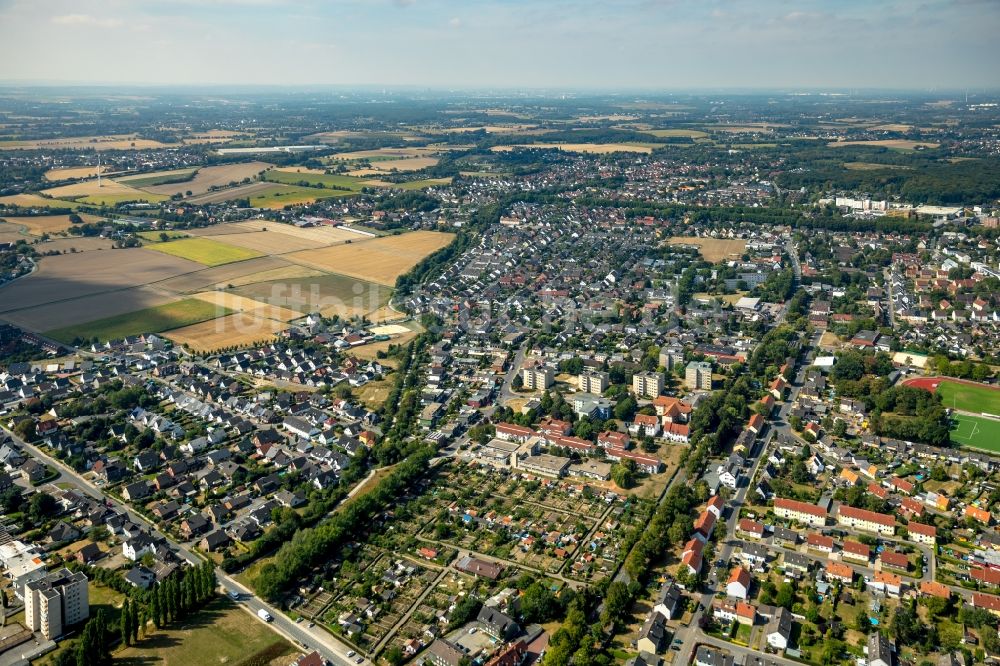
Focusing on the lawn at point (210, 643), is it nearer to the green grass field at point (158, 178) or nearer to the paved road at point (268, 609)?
the paved road at point (268, 609)

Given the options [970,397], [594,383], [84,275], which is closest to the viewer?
[970,397]

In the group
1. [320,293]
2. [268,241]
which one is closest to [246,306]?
[320,293]

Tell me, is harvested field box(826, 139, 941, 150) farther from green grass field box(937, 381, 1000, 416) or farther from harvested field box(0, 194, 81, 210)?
harvested field box(0, 194, 81, 210)

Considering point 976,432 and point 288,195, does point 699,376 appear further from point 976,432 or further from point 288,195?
point 288,195

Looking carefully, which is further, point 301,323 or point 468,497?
point 301,323

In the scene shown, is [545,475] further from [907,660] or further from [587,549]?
[907,660]

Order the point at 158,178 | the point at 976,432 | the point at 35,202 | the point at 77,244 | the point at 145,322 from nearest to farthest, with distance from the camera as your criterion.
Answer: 1. the point at 976,432
2. the point at 145,322
3. the point at 77,244
4. the point at 35,202
5. the point at 158,178

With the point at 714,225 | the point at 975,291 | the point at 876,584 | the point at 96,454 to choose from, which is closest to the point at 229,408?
the point at 96,454
